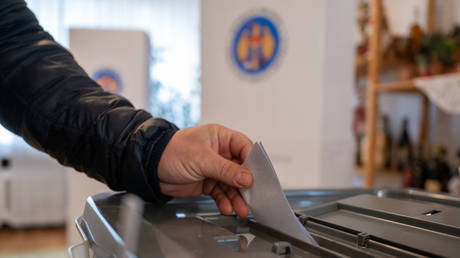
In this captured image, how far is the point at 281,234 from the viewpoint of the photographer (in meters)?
0.41

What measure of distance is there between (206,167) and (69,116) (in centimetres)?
24

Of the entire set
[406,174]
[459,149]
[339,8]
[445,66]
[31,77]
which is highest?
[339,8]

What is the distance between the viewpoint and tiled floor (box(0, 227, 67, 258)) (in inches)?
102

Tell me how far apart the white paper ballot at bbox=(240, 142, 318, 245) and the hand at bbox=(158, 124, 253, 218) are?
0.02 meters

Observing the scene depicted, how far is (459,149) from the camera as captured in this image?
1.74 m

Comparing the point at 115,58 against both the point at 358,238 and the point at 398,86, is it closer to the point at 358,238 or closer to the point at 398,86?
the point at 398,86

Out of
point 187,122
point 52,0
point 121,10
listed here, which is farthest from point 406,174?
point 52,0

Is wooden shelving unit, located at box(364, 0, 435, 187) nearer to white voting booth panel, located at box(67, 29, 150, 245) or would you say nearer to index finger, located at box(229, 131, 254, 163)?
white voting booth panel, located at box(67, 29, 150, 245)

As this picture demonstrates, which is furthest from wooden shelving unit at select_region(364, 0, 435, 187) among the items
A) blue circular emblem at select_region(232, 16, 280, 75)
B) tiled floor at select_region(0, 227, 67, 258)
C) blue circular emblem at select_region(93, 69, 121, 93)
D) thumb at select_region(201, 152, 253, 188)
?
tiled floor at select_region(0, 227, 67, 258)

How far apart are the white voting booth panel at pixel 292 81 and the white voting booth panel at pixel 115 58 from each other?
0.63 meters

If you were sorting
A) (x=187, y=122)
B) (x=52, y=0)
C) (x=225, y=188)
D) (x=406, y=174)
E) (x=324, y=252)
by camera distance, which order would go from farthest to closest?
(x=187, y=122) < (x=52, y=0) < (x=406, y=174) < (x=225, y=188) < (x=324, y=252)

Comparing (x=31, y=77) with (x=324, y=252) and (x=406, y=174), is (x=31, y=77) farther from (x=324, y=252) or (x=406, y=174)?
(x=406, y=174)

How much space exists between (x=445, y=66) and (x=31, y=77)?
5.85 feet

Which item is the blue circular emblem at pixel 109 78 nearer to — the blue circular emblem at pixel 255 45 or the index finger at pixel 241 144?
the blue circular emblem at pixel 255 45
